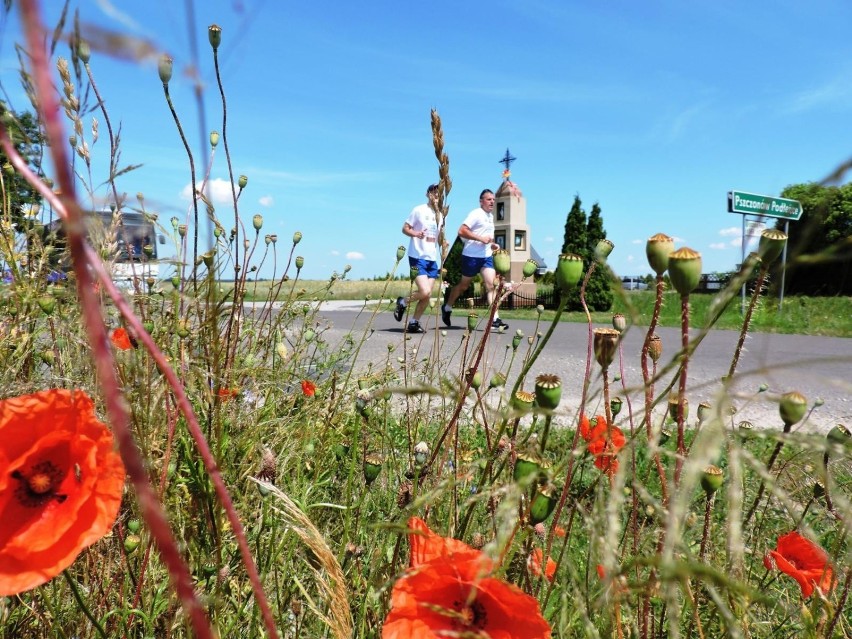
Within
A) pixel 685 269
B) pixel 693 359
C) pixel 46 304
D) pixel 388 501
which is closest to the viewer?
pixel 685 269

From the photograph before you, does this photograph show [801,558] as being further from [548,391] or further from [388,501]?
[388,501]

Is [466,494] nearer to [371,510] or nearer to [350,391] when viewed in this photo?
[371,510]

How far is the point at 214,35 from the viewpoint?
1.13m

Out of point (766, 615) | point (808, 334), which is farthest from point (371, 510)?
point (808, 334)

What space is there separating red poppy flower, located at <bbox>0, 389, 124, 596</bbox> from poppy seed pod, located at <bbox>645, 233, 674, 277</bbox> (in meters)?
0.55

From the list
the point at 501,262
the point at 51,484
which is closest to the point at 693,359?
the point at 501,262

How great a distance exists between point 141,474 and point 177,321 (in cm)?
104

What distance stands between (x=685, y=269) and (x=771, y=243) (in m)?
0.13

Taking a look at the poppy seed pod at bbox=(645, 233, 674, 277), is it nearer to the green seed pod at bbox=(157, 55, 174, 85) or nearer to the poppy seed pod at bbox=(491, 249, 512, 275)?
the poppy seed pod at bbox=(491, 249, 512, 275)

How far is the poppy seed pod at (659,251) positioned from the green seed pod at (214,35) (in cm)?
89

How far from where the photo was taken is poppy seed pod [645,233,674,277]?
649 mm

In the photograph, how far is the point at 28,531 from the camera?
0.51 metres

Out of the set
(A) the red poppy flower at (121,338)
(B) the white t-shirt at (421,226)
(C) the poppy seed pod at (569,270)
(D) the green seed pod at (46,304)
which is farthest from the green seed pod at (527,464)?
(B) the white t-shirt at (421,226)

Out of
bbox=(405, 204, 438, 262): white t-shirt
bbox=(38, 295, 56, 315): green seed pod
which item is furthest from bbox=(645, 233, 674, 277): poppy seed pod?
bbox=(405, 204, 438, 262): white t-shirt
